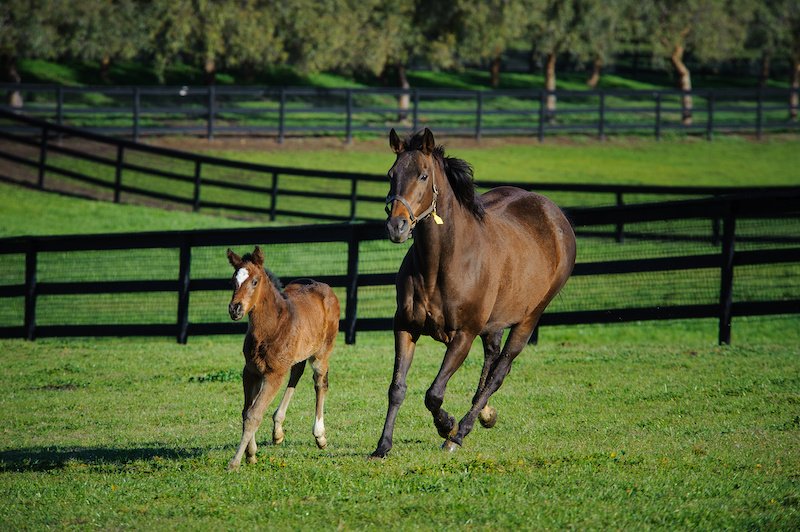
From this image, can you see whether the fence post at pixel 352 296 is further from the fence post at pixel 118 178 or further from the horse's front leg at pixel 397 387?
the fence post at pixel 118 178

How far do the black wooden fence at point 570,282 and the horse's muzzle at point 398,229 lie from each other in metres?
5.20

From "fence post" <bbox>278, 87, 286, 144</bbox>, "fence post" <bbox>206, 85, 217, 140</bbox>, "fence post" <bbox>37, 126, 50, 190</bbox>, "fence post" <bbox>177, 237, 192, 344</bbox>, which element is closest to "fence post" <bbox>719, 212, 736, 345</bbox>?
"fence post" <bbox>177, 237, 192, 344</bbox>

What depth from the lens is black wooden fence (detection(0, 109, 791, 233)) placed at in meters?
26.9

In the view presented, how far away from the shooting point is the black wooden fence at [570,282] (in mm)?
12758

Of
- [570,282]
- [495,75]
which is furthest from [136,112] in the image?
[495,75]

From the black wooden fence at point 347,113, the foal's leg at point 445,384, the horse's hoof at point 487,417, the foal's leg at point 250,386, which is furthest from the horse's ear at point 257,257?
the black wooden fence at point 347,113

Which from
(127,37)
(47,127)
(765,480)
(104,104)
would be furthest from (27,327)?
(104,104)

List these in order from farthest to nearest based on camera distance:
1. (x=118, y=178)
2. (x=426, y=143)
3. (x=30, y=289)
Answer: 1. (x=118, y=178)
2. (x=30, y=289)
3. (x=426, y=143)

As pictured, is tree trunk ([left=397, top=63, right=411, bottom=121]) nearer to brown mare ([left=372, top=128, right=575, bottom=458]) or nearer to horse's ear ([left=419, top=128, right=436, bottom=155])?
brown mare ([left=372, top=128, right=575, bottom=458])

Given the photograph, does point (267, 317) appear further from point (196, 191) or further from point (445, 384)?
point (196, 191)

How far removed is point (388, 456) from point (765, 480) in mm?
2612

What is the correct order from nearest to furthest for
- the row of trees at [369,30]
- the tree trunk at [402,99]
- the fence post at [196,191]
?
1. the fence post at [196,191]
2. the row of trees at [369,30]
3. the tree trunk at [402,99]

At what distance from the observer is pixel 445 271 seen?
310 inches

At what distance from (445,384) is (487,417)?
1130mm
